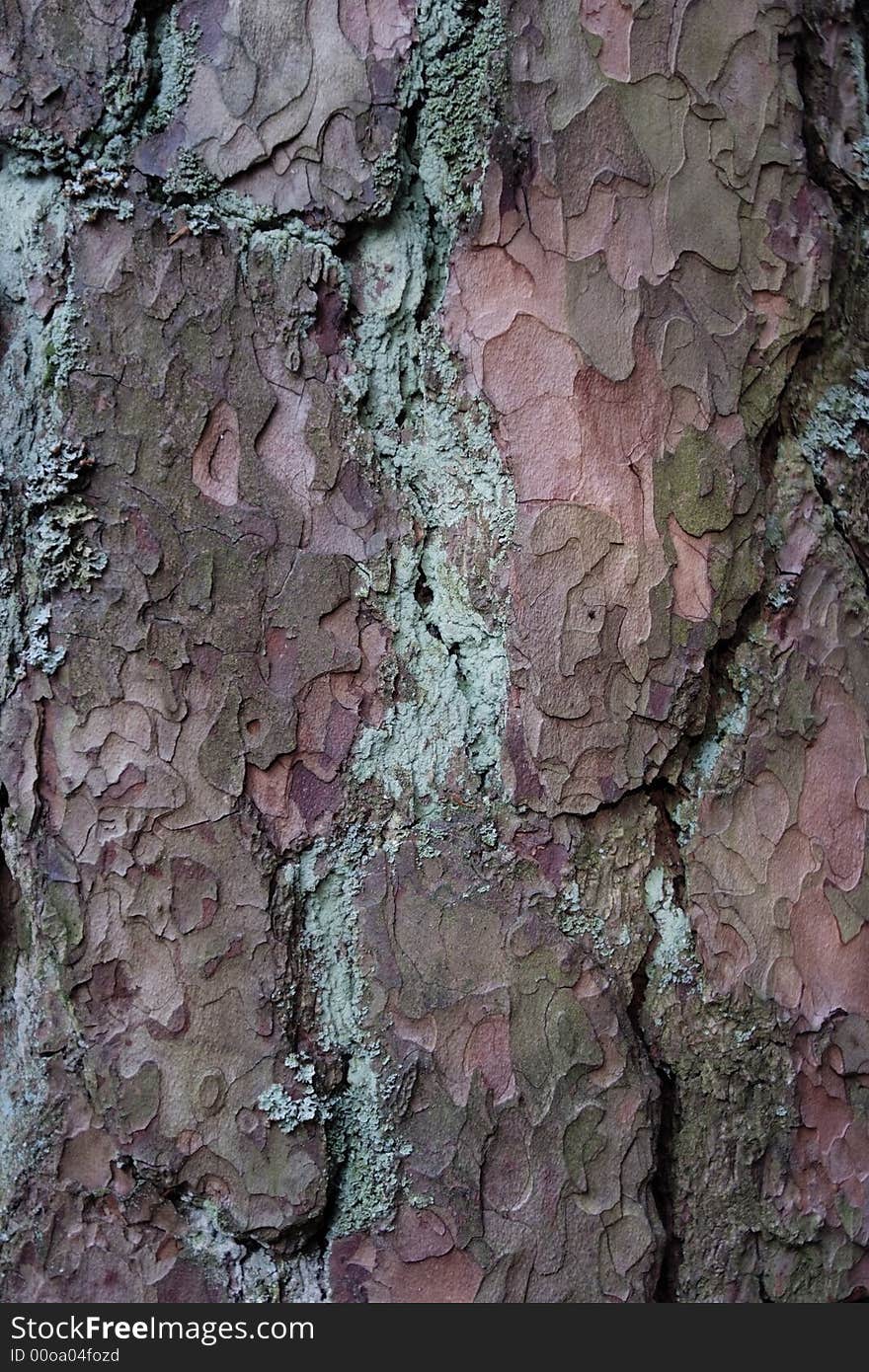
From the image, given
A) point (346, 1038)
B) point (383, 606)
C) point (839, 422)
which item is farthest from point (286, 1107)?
point (839, 422)

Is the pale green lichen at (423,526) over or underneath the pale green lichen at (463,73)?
underneath

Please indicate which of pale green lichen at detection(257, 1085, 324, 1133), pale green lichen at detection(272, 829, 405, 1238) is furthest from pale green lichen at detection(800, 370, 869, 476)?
pale green lichen at detection(257, 1085, 324, 1133)

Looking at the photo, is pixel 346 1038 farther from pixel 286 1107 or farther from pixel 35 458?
pixel 35 458

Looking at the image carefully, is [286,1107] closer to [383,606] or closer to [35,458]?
[383,606]

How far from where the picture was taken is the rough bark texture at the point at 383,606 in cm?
70

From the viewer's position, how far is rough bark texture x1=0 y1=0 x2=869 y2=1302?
70 centimetres

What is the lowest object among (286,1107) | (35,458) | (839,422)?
(286,1107)

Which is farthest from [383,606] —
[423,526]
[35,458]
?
[35,458]

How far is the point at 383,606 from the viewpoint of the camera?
2.34ft

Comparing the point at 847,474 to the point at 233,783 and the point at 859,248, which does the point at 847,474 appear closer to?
the point at 859,248

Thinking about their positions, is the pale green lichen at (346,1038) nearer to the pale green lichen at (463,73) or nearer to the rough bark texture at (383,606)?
the rough bark texture at (383,606)

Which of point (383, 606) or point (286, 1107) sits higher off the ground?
point (383, 606)

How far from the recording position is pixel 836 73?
756 millimetres

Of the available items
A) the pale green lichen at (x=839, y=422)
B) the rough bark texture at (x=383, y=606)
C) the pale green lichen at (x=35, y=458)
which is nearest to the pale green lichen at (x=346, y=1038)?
the rough bark texture at (x=383, y=606)
